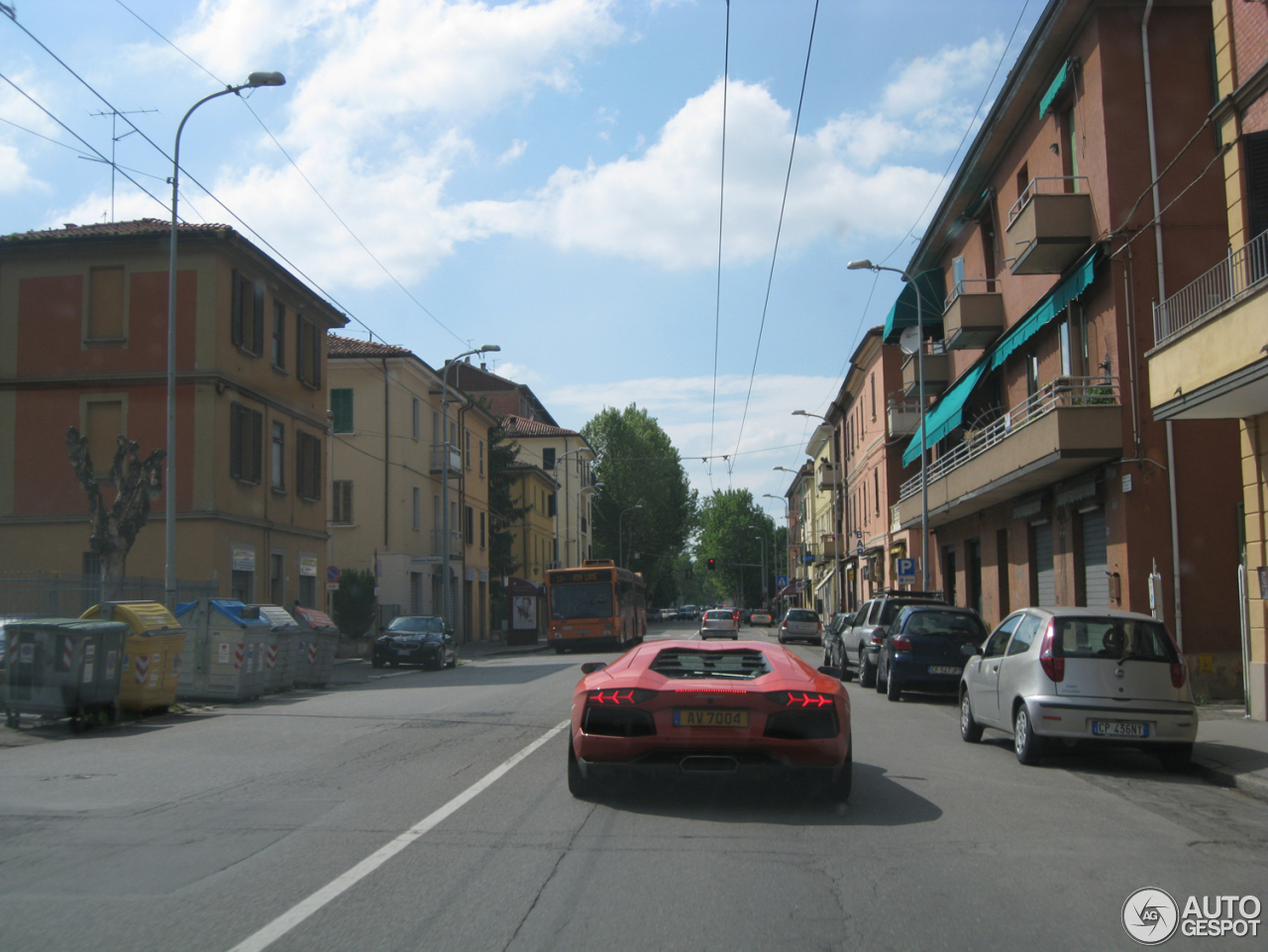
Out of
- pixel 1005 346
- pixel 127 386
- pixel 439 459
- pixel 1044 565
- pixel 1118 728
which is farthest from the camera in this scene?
pixel 439 459

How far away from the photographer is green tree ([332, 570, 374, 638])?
3509cm

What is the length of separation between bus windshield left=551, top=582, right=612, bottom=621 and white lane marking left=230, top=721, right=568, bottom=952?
29853 mm

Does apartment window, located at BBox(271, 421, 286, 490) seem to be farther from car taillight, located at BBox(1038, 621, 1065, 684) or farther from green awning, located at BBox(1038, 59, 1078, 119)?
car taillight, located at BBox(1038, 621, 1065, 684)

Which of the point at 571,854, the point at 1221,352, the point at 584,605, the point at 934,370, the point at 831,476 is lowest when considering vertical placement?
the point at 571,854

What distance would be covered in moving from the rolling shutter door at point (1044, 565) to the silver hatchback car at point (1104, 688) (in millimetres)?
12784

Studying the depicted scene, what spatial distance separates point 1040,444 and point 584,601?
22.4m

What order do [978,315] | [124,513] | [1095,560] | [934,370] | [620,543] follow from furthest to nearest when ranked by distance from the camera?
[620,543] → [934,370] → [978,315] → [124,513] → [1095,560]

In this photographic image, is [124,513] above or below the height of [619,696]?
above

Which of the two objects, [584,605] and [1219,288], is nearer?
[1219,288]

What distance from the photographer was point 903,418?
38.4 meters

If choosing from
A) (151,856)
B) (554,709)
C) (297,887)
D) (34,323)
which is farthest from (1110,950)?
(34,323)

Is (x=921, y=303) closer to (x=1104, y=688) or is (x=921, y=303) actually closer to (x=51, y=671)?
(x=1104, y=688)

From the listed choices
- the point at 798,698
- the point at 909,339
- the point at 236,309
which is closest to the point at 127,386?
the point at 236,309

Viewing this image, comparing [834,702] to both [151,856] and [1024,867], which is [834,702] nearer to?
[1024,867]
